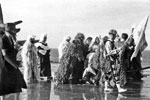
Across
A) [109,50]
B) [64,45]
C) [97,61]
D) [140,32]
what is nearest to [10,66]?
[109,50]

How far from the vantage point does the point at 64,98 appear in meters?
11.0

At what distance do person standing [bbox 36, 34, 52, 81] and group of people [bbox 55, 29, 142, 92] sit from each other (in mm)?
1434

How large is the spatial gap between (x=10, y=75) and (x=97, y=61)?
6.50m

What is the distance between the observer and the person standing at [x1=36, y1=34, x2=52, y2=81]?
16.4m

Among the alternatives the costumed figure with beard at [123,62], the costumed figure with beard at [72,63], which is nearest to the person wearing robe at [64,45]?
the costumed figure with beard at [72,63]

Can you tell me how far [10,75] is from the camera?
8.20 m

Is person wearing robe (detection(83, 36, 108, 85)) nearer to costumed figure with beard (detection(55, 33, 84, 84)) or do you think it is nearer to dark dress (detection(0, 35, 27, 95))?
costumed figure with beard (detection(55, 33, 84, 84))

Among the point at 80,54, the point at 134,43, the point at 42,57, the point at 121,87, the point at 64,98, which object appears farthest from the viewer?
the point at 42,57

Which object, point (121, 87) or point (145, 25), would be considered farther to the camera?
point (145, 25)

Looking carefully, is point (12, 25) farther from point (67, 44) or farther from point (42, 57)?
point (42, 57)

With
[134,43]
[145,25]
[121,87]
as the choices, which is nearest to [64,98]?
[121,87]

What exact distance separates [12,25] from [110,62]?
4.64 m

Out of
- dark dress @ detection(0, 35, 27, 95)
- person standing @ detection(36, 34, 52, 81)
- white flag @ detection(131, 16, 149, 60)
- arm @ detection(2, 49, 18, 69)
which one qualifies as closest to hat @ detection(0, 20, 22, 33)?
dark dress @ detection(0, 35, 27, 95)

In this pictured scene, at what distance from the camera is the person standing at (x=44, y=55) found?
16.4 meters
